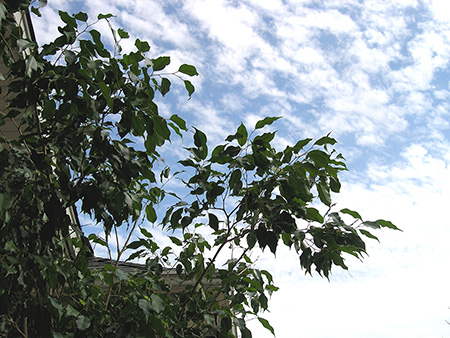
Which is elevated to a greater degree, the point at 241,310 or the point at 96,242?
the point at 96,242

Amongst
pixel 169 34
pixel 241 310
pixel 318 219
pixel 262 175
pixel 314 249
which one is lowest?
pixel 241 310

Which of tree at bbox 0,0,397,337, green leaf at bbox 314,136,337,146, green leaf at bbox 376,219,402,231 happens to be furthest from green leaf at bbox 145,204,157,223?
green leaf at bbox 376,219,402,231

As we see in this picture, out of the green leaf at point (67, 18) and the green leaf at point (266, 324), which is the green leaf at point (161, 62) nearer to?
the green leaf at point (67, 18)

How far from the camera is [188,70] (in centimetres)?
173

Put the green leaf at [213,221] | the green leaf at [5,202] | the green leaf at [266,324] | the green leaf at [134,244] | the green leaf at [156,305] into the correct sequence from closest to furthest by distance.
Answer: the green leaf at [5,202] → the green leaf at [156,305] → the green leaf at [213,221] → the green leaf at [266,324] → the green leaf at [134,244]

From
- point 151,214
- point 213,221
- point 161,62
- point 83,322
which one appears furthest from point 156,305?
point 161,62

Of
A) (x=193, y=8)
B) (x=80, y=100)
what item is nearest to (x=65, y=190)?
(x=80, y=100)

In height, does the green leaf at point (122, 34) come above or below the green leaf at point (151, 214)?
above

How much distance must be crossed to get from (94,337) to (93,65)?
102 cm

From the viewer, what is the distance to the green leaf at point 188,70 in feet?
5.66

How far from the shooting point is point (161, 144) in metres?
1.64

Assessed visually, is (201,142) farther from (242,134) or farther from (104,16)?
(104,16)

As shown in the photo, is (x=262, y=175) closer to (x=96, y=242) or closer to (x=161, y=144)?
(x=161, y=144)

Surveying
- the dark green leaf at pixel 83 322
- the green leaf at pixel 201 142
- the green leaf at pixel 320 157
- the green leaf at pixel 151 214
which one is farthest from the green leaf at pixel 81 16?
the dark green leaf at pixel 83 322
